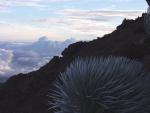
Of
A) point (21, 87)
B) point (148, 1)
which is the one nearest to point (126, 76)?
point (148, 1)

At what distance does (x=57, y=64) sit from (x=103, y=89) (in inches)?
323

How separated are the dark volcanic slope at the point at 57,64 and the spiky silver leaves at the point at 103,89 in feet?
10.7

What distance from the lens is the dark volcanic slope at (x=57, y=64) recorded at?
17172 mm

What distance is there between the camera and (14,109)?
17234 millimetres

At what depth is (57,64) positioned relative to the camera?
64.2 ft

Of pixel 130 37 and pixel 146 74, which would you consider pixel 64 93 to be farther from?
pixel 130 37

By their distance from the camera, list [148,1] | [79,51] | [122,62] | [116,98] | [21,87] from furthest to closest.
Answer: [79,51]
[21,87]
[148,1]
[122,62]
[116,98]

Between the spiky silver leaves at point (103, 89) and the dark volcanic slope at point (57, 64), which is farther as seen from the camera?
the dark volcanic slope at point (57, 64)

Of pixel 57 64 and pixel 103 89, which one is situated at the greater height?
pixel 103 89

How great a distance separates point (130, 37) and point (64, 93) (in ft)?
28.7

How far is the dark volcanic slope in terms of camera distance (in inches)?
676

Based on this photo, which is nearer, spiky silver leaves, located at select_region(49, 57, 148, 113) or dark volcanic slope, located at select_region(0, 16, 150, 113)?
spiky silver leaves, located at select_region(49, 57, 148, 113)

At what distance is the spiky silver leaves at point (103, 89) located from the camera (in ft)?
37.5

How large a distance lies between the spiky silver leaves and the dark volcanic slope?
10.7 feet
